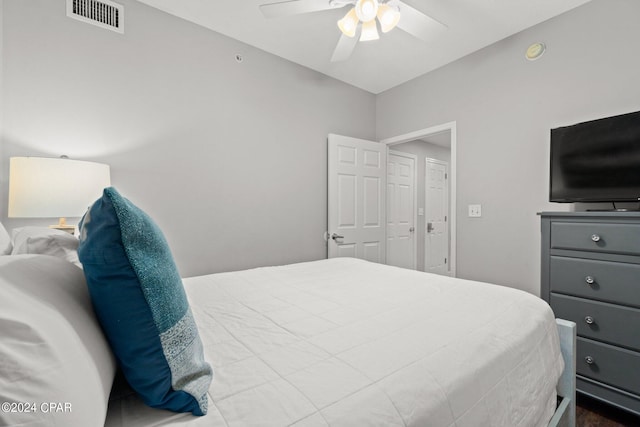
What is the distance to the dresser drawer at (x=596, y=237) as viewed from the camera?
153cm

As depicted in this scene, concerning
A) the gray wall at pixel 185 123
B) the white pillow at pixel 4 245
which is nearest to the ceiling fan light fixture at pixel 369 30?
the gray wall at pixel 185 123

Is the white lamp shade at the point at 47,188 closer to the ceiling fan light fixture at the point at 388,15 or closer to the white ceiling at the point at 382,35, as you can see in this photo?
the white ceiling at the point at 382,35

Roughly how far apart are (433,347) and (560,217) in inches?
61.8

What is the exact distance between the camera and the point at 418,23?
6.18ft

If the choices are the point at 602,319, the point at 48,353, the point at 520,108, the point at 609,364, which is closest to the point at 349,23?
the point at 520,108

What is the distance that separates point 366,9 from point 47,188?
6.91 ft

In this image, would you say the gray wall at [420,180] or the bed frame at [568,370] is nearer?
the bed frame at [568,370]

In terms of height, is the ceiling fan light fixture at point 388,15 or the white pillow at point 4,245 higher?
the ceiling fan light fixture at point 388,15

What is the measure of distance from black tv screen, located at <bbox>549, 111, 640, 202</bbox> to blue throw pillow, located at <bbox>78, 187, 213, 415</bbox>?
2533 millimetres

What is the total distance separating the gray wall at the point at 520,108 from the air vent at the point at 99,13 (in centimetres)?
290

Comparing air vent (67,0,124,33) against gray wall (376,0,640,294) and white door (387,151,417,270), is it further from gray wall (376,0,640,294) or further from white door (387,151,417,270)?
white door (387,151,417,270)

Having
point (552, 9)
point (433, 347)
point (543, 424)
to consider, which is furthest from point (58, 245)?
point (552, 9)

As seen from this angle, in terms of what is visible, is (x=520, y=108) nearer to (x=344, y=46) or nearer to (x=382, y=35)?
(x=382, y=35)

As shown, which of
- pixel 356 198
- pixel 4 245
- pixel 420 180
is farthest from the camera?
pixel 420 180
